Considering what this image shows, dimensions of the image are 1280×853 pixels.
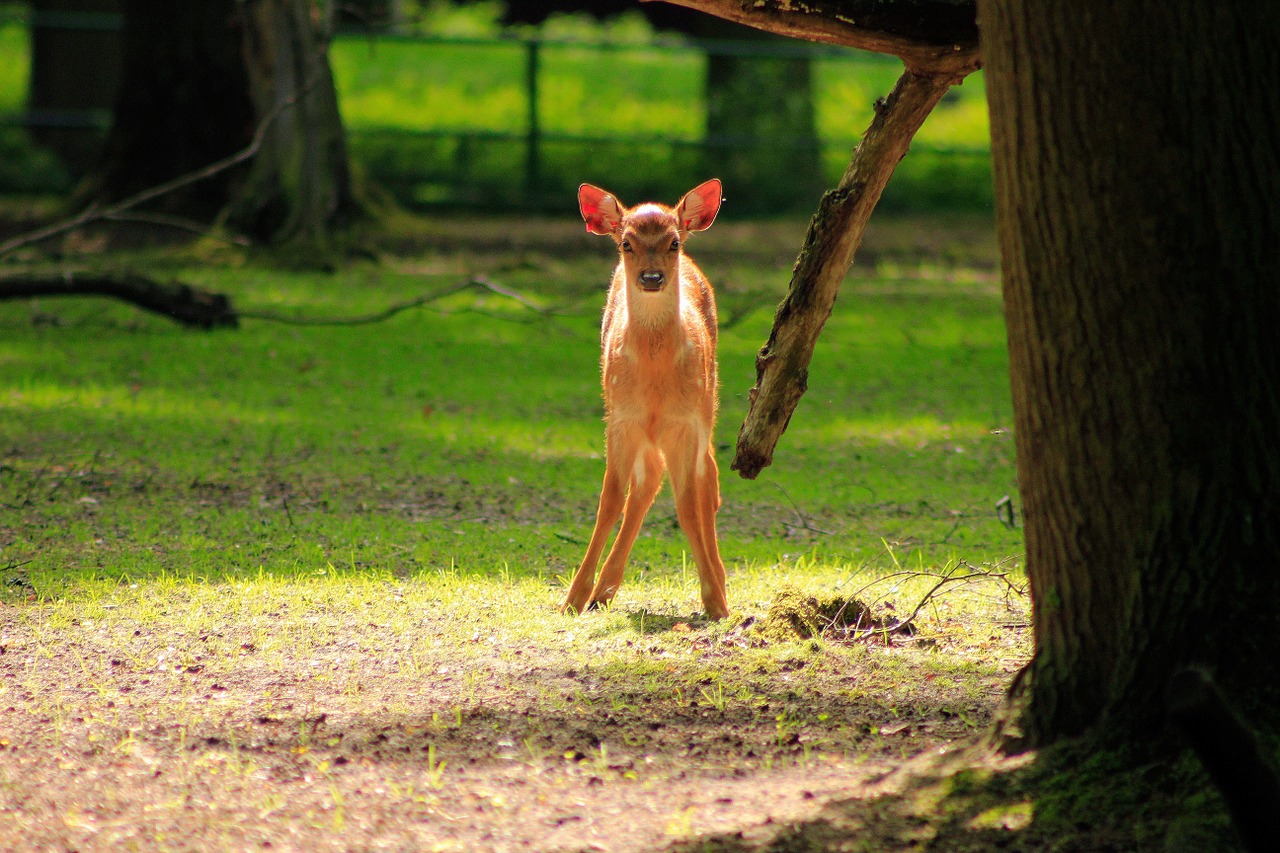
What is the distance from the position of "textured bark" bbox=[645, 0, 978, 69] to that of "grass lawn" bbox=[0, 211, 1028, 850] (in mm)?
2077

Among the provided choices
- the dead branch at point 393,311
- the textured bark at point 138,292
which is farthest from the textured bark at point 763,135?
the textured bark at point 138,292

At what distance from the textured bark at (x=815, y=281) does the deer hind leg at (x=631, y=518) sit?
37.1 inches

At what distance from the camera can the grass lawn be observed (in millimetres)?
4219

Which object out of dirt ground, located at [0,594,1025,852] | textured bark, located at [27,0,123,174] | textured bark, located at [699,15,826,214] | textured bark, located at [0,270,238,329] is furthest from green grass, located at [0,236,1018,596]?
textured bark, located at [27,0,123,174]

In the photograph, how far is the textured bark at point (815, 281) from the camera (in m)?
5.13

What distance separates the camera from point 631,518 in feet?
20.3

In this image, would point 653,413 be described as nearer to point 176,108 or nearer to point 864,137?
point 864,137

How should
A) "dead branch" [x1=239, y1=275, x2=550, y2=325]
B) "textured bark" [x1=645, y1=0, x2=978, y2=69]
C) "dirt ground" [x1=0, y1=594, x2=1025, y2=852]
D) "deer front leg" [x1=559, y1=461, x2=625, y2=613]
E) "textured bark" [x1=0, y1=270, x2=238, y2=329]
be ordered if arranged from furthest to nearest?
"textured bark" [x1=0, y1=270, x2=238, y2=329]
"dead branch" [x1=239, y1=275, x2=550, y2=325]
"deer front leg" [x1=559, y1=461, x2=625, y2=613]
"textured bark" [x1=645, y1=0, x2=978, y2=69]
"dirt ground" [x1=0, y1=594, x2=1025, y2=852]

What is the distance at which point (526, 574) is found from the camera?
6.80 meters

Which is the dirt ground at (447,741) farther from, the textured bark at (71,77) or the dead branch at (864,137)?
the textured bark at (71,77)

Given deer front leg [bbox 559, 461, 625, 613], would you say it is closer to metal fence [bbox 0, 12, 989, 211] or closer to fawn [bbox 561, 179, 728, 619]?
fawn [bbox 561, 179, 728, 619]

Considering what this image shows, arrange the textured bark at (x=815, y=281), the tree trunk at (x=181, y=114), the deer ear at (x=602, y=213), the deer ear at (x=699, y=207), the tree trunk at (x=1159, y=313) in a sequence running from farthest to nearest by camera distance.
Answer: the tree trunk at (x=181, y=114), the deer ear at (x=699, y=207), the deer ear at (x=602, y=213), the textured bark at (x=815, y=281), the tree trunk at (x=1159, y=313)

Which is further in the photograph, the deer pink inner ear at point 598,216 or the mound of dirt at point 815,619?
the deer pink inner ear at point 598,216

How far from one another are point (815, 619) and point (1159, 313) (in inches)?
87.9
